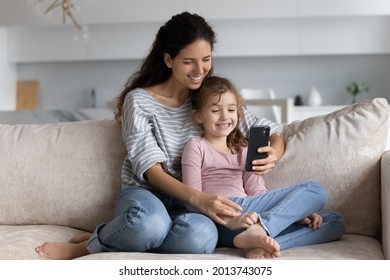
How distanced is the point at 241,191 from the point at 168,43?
552 mm

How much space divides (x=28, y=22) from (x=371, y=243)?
18.4 feet

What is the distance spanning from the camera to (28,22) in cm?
704

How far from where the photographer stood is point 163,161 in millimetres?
2219

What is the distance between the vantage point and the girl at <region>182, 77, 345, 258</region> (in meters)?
1.94

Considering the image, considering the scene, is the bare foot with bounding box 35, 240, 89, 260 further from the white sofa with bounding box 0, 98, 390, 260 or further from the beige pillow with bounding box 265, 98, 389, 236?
the beige pillow with bounding box 265, 98, 389, 236

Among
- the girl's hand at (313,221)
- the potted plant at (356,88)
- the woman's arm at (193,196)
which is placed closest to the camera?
the woman's arm at (193,196)

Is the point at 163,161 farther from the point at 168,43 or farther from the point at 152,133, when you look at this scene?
the point at 168,43

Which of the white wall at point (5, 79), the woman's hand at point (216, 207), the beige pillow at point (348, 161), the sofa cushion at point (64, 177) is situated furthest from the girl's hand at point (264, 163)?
the white wall at point (5, 79)

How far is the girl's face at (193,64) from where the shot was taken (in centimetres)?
226

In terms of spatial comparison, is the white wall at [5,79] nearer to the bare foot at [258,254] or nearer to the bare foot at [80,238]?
the bare foot at [80,238]

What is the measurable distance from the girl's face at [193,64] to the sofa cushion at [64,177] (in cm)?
35

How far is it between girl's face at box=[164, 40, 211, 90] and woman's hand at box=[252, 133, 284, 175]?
31 cm

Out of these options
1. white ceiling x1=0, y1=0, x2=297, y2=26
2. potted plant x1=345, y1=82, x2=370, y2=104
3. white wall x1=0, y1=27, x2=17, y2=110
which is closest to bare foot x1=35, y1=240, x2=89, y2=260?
white ceiling x1=0, y1=0, x2=297, y2=26
